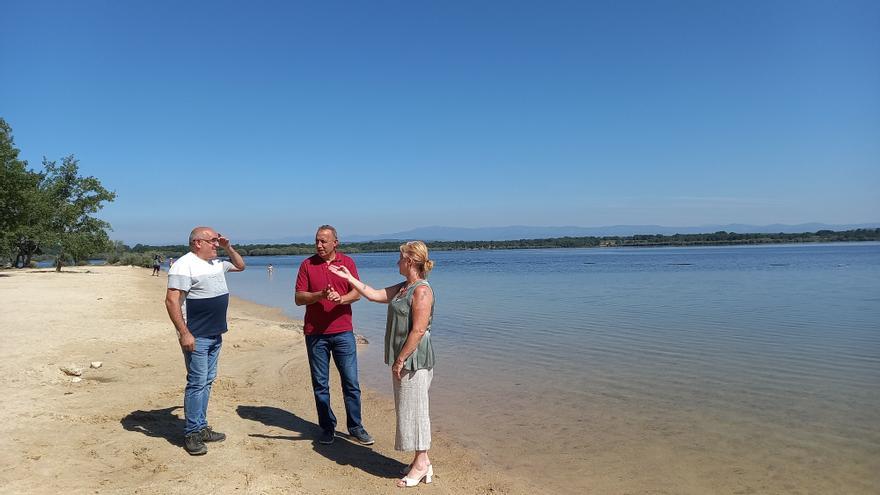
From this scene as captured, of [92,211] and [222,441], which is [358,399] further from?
[92,211]

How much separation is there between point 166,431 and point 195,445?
2.96 ft

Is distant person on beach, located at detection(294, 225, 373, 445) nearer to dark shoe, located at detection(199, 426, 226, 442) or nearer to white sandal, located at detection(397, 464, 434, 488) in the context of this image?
dark shoe, located at detection(199, 426, 226, 442)

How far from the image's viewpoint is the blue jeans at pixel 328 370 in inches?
222

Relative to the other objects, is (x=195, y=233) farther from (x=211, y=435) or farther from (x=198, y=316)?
(x=211, y=435)

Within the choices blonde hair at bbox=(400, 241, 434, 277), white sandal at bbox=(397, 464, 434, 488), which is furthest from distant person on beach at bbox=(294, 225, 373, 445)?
white sandal at bbox=(397, 464, 434, 488)

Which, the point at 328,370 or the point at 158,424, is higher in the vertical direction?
the point at 328,370

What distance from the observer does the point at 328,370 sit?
577cm

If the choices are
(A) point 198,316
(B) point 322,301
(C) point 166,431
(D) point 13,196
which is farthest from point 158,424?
(D) point 13,196

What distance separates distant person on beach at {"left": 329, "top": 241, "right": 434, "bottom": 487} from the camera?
181 inches

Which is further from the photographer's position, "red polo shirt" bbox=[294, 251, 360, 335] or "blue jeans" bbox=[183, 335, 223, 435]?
"red polo shirt" bbox=[294, 251, 360, 335]

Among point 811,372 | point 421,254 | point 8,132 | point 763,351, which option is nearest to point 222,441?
point 421,254

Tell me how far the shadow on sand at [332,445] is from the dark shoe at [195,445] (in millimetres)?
701

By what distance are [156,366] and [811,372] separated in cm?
1027

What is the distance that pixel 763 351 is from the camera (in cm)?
1097
